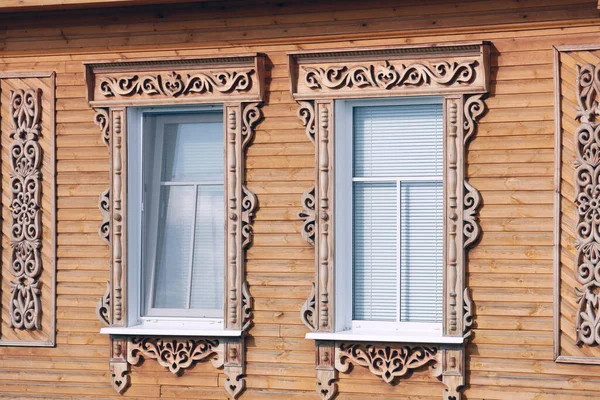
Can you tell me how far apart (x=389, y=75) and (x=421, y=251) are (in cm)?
129

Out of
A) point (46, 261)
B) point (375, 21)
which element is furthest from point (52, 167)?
point (375, 21)

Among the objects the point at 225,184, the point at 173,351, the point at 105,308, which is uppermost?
the point at 225,184

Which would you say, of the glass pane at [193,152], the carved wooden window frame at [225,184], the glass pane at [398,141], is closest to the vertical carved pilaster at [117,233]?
the carved wooden window frame at [225,184]

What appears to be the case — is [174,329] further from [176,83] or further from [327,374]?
[176,83]

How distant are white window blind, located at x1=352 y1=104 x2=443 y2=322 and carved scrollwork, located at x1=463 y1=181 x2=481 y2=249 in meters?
0.28

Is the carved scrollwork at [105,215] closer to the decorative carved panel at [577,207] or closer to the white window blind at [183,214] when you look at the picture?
the white window blind at [183,214]

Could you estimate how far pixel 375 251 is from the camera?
908 centimetres

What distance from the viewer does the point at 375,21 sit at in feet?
29.3

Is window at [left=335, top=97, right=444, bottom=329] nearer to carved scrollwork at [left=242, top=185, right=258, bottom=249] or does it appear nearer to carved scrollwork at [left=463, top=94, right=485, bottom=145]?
carved scrollwork at [left=463, top=94, right=485, bottom=145]

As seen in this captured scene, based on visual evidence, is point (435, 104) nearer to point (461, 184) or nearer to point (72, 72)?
point (461, 184)

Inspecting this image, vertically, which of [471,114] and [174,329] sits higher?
[471,114]

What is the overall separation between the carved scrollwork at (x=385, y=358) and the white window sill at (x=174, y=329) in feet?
2.70

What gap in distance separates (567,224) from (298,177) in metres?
2.00

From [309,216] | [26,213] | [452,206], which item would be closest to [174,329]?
[309,216]
